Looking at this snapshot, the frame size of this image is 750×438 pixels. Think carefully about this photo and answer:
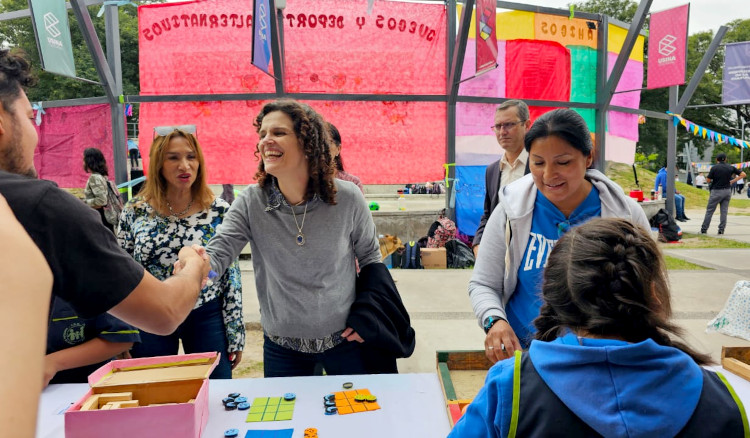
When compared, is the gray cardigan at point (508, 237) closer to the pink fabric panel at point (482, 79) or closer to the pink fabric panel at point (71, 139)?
the pink fabric panel at point (482, 79)

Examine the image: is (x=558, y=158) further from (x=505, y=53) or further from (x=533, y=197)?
(x=505, y=53)

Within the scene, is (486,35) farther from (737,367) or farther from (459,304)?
(737,367)

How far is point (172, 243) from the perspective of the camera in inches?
103

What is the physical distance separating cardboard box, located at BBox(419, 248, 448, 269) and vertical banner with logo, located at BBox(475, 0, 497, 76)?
2676 mm

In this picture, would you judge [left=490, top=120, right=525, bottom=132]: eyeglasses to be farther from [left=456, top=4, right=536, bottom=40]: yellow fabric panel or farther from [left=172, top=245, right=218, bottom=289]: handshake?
[left=456, top=4, right=536, bottom=40]: yellow fabric panel

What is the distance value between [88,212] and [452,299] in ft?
15.8

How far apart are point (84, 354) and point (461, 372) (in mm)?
1563

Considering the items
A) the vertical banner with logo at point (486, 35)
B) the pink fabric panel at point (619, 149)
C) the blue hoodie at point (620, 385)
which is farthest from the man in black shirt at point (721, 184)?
the blue hoodie at point (620, 385)

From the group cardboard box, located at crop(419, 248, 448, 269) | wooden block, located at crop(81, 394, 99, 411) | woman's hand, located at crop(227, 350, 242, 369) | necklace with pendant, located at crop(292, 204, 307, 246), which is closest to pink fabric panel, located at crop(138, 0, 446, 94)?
cardboard box, located at crop(419, 248, 448, 269)

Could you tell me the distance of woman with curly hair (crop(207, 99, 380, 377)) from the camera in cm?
210

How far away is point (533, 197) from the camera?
6.61 ft

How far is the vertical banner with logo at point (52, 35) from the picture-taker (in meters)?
5.08

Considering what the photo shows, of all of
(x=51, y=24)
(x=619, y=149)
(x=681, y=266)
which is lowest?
(x=681, y=266)

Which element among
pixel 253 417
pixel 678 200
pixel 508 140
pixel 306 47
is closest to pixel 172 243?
pixel 253 417
